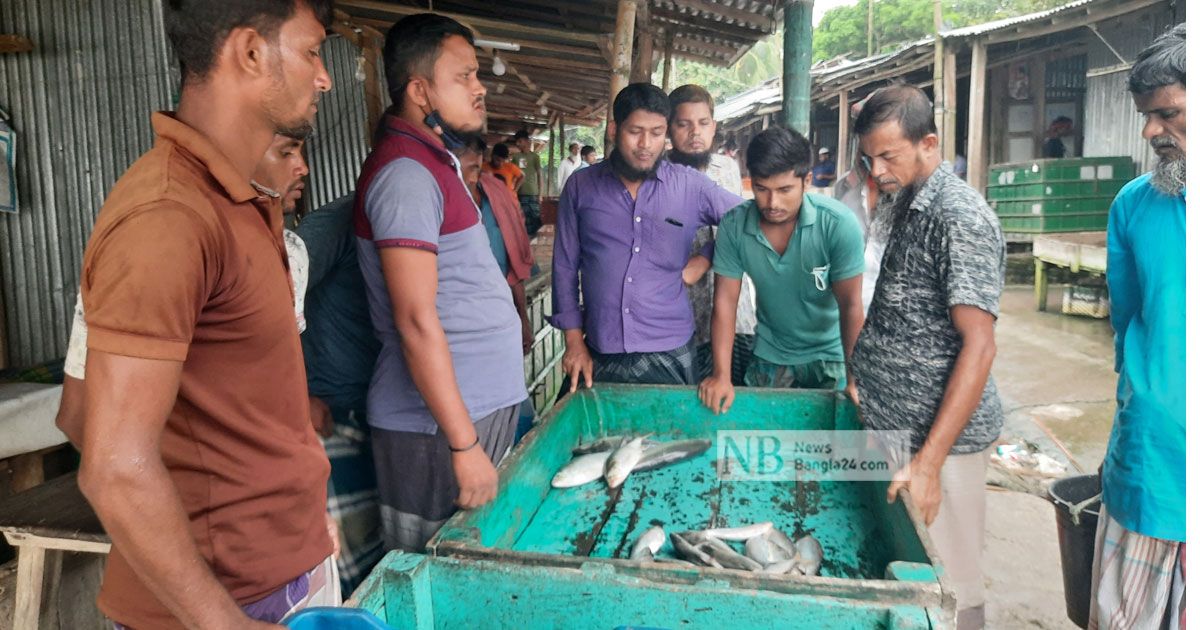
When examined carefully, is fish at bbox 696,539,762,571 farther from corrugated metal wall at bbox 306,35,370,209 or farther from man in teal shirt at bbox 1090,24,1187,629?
corrugated metal wall at bbox 306,35,370,209

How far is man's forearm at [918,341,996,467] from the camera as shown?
2110 millimetres

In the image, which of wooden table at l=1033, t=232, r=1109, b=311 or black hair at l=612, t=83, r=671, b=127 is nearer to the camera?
black hair at l=612, t=83, r=671, b=127

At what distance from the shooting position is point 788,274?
314 centimetres

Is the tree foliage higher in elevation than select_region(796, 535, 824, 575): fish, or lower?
higher

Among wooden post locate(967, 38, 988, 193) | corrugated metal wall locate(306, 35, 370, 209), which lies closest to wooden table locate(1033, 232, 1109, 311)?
wooden post locate(967, 38, 988, 193)

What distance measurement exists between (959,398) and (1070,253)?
807 cm

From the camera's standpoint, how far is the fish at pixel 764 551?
1974 millimetres

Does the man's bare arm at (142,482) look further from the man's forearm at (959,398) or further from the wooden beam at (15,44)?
the wooden beam at (15,44)

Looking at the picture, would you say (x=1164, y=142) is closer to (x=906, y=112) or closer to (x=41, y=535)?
(x=906, y=112)

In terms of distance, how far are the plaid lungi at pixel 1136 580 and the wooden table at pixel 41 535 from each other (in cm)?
300

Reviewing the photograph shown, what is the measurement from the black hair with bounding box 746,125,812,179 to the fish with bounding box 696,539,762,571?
5.22 feet

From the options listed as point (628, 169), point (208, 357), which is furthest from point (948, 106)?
point (208, 357)

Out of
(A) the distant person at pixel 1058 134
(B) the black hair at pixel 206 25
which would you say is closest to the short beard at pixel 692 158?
(B) the black hair at pixel 206 25

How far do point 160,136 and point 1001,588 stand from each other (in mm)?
4058
